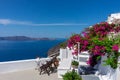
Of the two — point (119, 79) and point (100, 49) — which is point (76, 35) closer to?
point (100, 49)

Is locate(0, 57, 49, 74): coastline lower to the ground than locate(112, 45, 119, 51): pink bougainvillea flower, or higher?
lower

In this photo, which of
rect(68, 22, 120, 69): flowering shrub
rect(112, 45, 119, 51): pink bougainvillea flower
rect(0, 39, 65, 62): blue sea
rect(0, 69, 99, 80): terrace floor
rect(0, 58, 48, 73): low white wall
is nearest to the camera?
rect(112, 45, 119, 51): pink bougainvillea flower

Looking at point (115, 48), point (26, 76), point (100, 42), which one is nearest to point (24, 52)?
point (26, 76)

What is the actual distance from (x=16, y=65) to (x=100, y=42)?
215 inches

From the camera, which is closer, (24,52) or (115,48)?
(115,48)

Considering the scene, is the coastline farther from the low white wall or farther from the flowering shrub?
the flowering shrub

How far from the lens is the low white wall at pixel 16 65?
12.6 metres

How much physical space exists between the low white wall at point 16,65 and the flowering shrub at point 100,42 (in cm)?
295

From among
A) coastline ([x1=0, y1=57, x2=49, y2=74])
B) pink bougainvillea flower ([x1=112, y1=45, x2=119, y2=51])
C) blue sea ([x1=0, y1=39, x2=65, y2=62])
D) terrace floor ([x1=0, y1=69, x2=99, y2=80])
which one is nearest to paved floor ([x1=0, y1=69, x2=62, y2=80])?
terrace floor ([x1=0, y1=69, x2=99, y2=80])

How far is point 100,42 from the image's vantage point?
32.6ft

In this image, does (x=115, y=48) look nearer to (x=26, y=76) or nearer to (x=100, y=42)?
(x=100, y=42)

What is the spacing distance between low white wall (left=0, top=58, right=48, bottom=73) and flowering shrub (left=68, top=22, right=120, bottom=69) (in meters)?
2.95

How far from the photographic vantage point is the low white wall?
41.2 feet

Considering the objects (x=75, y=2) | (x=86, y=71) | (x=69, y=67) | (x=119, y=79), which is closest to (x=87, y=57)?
(x=86, y=71)
